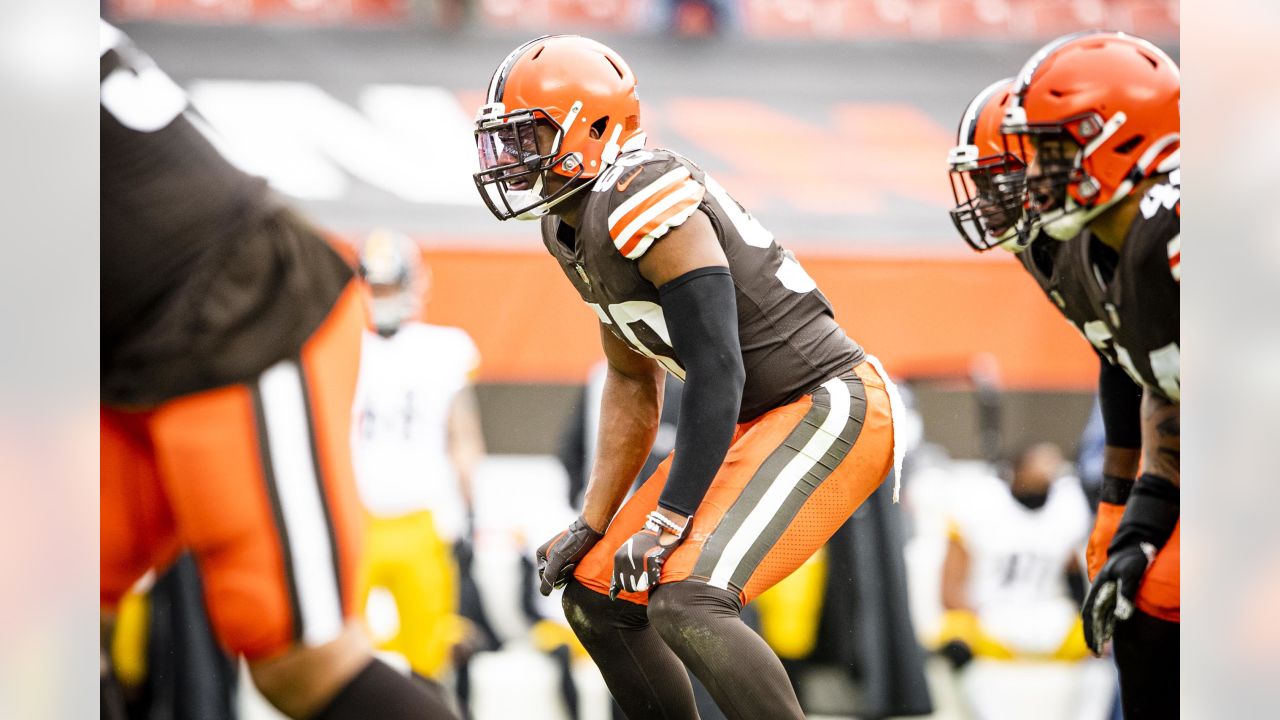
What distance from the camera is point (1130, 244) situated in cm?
238

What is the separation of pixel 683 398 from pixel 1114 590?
40.9 inches

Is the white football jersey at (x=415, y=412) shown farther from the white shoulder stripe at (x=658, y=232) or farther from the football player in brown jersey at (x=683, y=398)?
the white shoulder stripe at (x=658, y=232)

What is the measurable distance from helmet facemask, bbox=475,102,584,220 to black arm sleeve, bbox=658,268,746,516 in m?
0.35

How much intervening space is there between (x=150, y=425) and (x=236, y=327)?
0.24 m

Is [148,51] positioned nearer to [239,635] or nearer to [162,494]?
[162,494]

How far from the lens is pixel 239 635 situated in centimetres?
237

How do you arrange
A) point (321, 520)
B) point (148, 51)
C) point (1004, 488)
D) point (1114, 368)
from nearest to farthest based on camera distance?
point (321, 520)
point (1114, 368)
point (148, 51)
point (1004, 488)

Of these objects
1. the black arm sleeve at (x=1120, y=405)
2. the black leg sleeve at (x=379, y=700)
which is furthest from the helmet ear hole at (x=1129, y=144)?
the black leg sleeve at (x=379, y=700)

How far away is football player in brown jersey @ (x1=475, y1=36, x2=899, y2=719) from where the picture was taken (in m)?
1.91

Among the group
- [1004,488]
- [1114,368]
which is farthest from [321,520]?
[1004,488]

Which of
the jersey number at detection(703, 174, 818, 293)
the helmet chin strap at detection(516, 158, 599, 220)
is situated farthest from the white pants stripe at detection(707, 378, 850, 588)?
the helmet chin strap at detection(516, 158, 599, 220)

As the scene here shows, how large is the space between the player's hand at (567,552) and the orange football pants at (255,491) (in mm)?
418

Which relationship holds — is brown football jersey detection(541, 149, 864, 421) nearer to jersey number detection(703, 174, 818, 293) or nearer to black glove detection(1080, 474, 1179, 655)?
jersey number detection(703, 174, 818, 293)

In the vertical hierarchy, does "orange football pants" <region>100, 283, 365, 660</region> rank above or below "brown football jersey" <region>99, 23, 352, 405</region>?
below
